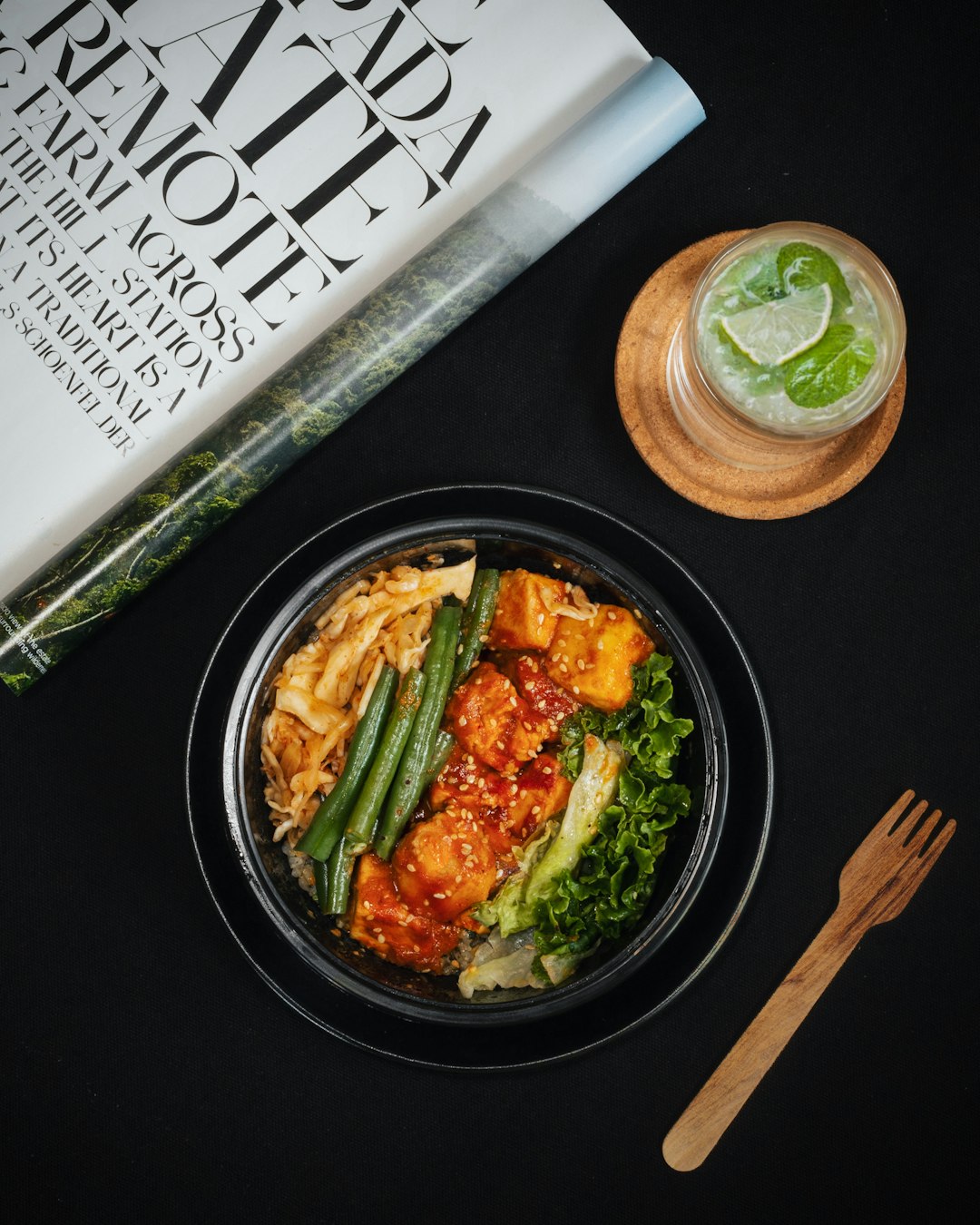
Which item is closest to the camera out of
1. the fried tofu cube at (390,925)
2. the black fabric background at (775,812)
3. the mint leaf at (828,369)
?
the mint leaf at (828,369)

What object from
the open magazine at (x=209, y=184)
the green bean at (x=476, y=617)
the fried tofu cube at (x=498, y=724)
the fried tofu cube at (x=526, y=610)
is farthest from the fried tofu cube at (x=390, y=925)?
the open magazine at (x=209, y=184)

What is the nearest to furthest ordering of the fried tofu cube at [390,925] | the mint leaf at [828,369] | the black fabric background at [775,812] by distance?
the mint leaf at [828,369]
the fried tofu cube at [390,925]
the black fabric background at [775,812]

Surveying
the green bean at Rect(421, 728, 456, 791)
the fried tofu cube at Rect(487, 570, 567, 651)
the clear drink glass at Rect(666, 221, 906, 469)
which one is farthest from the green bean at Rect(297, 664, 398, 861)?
the clear drink glass at Rect(666, 221, 906, 469)

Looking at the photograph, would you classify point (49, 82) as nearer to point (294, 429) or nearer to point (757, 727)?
point (294, 429)

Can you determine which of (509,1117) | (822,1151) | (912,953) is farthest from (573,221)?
(822,1151)

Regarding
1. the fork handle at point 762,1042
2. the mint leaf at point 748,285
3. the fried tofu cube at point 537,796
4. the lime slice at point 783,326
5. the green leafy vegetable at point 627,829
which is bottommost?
the fork handle at point 762,1042

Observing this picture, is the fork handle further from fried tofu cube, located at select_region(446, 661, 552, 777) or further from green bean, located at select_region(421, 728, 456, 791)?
green bean, located at select_region(421, 728, 456, 791)

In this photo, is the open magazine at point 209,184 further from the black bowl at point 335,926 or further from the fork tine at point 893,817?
the fork tine at point 893,817

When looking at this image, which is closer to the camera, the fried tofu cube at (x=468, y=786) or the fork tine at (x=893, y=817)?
the fried tofu cube at (x=468, y=786)
